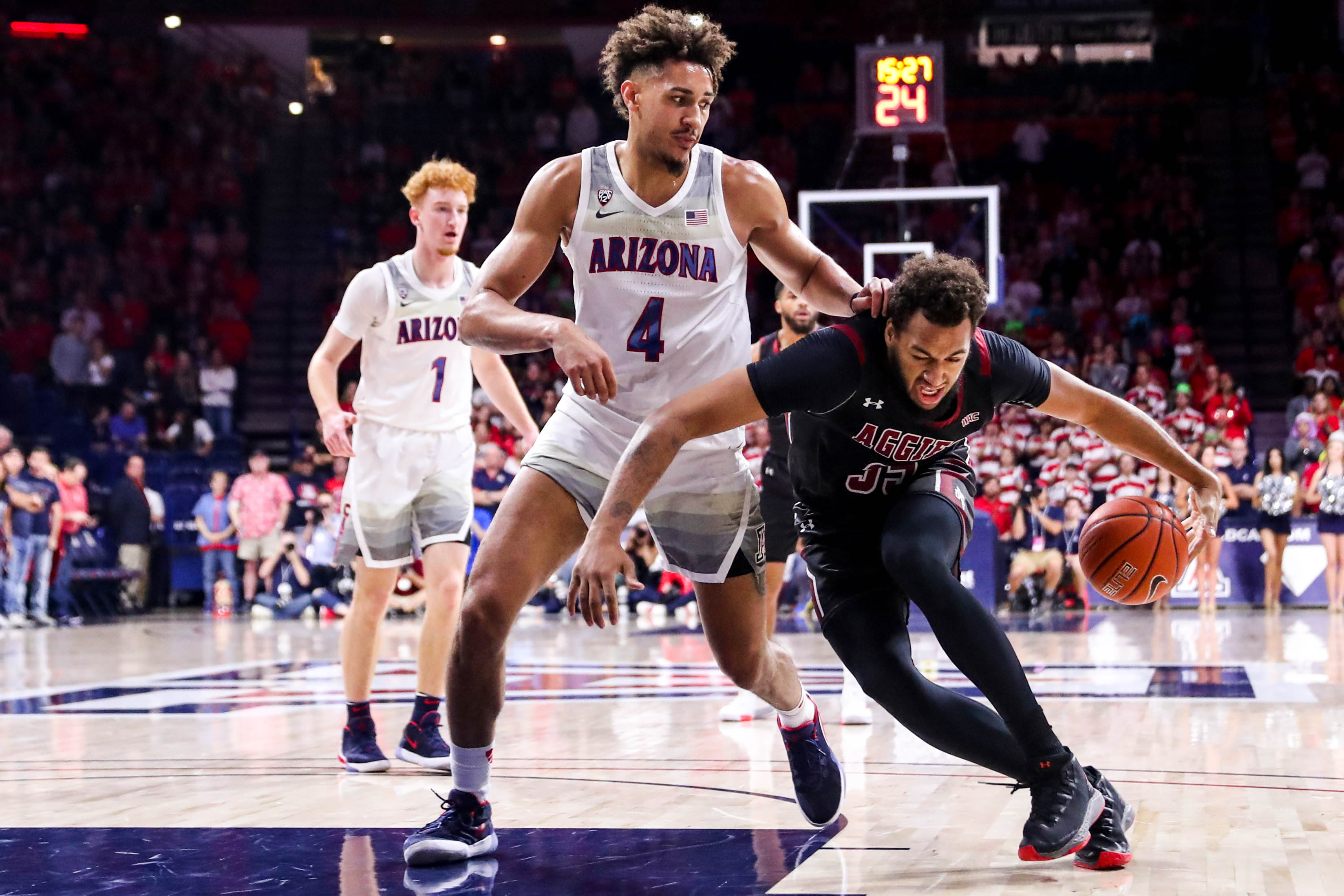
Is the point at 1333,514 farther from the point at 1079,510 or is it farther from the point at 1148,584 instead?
the point at 1148,584

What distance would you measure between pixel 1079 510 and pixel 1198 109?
10228mm

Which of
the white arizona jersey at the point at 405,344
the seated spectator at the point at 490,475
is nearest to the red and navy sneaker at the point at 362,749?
the white arizona jersey at the point at 405,344

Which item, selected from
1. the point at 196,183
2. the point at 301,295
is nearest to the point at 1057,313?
the point at 301,295

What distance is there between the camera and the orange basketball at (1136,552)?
405 cm

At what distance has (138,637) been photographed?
12.1m

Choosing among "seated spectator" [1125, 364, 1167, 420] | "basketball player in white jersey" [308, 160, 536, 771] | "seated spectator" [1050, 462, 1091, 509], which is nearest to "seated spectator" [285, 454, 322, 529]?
"seated spectator" [1050, 462, 1091, 509]

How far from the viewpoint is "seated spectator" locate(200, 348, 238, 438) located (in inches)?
693

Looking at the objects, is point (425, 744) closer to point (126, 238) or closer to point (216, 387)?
point (216, 387)

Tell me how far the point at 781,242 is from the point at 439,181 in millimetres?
1919

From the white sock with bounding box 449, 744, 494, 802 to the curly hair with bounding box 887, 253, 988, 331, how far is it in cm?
153

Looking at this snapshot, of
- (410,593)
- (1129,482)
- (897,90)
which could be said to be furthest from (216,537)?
(1129,482)

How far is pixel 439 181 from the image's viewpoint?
552cm

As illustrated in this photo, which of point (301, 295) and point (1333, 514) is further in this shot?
point (301, 295)

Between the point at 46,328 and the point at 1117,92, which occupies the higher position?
the point at 1117,92
